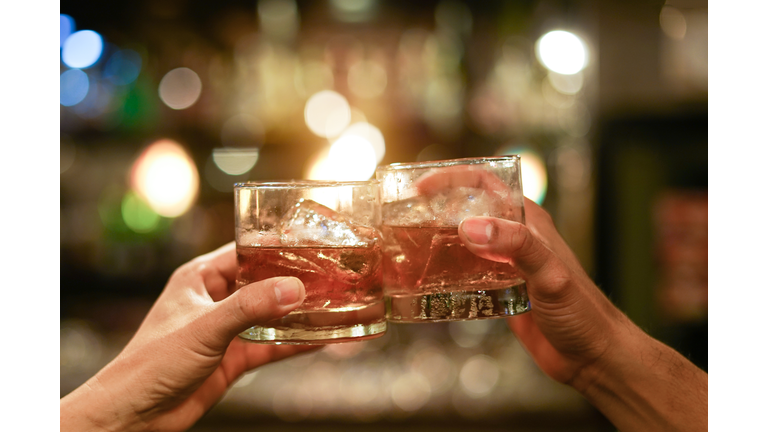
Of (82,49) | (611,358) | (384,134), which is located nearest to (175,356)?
(611,358)

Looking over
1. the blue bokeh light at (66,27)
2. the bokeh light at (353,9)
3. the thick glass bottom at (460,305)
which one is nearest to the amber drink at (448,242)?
the thick glass bottom at (460,305)

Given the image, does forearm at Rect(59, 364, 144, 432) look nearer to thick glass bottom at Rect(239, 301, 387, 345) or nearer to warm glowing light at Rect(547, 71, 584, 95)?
thick glass bottom at Rect(239, 301, 387, 345)

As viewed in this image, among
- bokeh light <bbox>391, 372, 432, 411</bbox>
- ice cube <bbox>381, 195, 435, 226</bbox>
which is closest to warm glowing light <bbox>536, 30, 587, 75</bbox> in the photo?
bokeh light <bbox>391, 372, 432, 411</bbox>

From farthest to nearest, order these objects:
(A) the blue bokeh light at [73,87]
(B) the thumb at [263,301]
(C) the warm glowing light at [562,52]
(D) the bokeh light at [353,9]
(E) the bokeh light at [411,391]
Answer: (A) the blue bokeh light at [73,87]
(D) the bokeh light at [353,9]
(C) the warm glowing light at [562,52]
(E) the bokeh light at [411,391]
(B) the thumb at [263,301]

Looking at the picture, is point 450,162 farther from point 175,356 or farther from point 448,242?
point 175,356

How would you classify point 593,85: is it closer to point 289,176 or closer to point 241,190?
point 289,176

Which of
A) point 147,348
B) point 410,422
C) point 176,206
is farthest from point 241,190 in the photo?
point 176,206

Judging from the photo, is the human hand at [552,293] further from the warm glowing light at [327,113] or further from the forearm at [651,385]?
the warm glowing light at [327,113]
